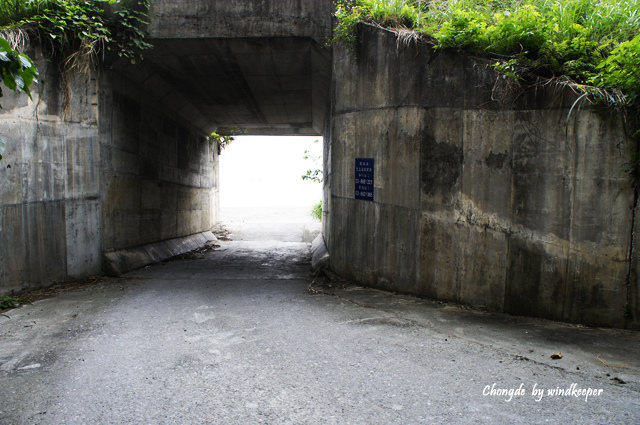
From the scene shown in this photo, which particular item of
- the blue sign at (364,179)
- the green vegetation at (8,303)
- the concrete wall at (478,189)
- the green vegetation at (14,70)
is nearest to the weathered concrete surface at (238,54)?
the concrete wall at (478,189)

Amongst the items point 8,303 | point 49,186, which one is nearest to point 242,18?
point 49,186

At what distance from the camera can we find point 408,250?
5.12 meters

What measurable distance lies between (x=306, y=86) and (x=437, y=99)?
12.8 ft

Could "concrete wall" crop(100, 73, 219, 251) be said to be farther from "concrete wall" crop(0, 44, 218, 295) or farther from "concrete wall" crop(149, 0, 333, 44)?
"concrete wall" crop(149, 0, 333, 44)

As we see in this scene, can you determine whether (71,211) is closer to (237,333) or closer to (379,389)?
(237,333)

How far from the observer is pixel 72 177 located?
18.6 feet

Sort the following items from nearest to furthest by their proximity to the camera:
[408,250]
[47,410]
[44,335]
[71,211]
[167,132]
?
[47,410] < [44,335] < [408,250] < [71,211] < [167,132]

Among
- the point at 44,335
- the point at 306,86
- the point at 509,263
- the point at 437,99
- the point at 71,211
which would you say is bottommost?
the point at 44,335

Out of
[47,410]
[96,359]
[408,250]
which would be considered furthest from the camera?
[408,250]

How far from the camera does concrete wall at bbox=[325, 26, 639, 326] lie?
13.9 ft

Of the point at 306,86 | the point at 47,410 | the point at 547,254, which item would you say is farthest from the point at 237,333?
the point at 306,86

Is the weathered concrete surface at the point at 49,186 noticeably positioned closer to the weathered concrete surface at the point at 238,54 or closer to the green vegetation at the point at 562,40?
the weathered concrete surface at the point at 238,54

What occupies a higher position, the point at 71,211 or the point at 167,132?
the point at 167,132

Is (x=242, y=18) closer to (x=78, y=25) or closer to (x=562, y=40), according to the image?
(x=78, y=25)
